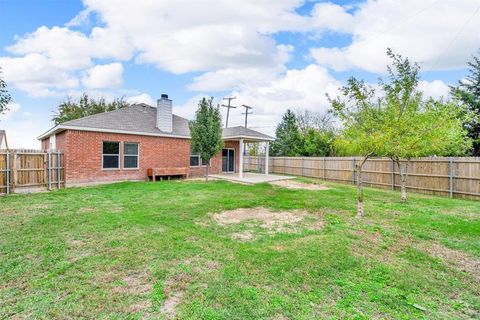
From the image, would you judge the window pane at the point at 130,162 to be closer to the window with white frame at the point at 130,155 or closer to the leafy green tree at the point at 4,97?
the window with white frame at the point at 130,155

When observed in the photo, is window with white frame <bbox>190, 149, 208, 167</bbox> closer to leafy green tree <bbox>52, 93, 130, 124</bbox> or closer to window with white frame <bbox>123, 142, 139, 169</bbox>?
window with white frame <bbox>123, 142, 139, 169</bbox>

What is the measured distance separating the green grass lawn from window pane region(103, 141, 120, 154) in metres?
6.28

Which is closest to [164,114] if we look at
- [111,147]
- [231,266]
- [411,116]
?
[111,147]

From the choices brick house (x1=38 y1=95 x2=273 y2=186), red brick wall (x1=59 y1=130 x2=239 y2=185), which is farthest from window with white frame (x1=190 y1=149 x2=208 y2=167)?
red brick wall (x1=59 y1=130 x2=239 y2=185)

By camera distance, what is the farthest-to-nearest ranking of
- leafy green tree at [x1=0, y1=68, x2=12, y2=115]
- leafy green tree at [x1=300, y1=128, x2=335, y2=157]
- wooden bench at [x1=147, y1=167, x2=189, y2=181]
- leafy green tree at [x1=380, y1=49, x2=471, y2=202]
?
leafy green tree at [x1=300, y1=128, x2=335, y2=157]
wooden bench at [x1=147, y1=167, x2=189, y2=181]
leafy green tree at [x1=0, y1=68, x2=12, y2=115]
leafy green tree at [x1=380, y1=49, x2=471, y2=202]

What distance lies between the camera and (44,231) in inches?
214

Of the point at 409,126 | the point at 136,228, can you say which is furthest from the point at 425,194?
the point at 136,228

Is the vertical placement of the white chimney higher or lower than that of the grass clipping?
higher

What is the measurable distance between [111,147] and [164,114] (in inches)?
149

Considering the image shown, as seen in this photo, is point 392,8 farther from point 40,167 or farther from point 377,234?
point 40,167

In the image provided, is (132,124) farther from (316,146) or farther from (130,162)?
(316,146)

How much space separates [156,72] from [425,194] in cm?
1706

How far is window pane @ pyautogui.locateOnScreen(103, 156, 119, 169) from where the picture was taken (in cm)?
1328

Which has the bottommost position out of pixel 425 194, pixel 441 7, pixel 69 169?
pixel 425 194
